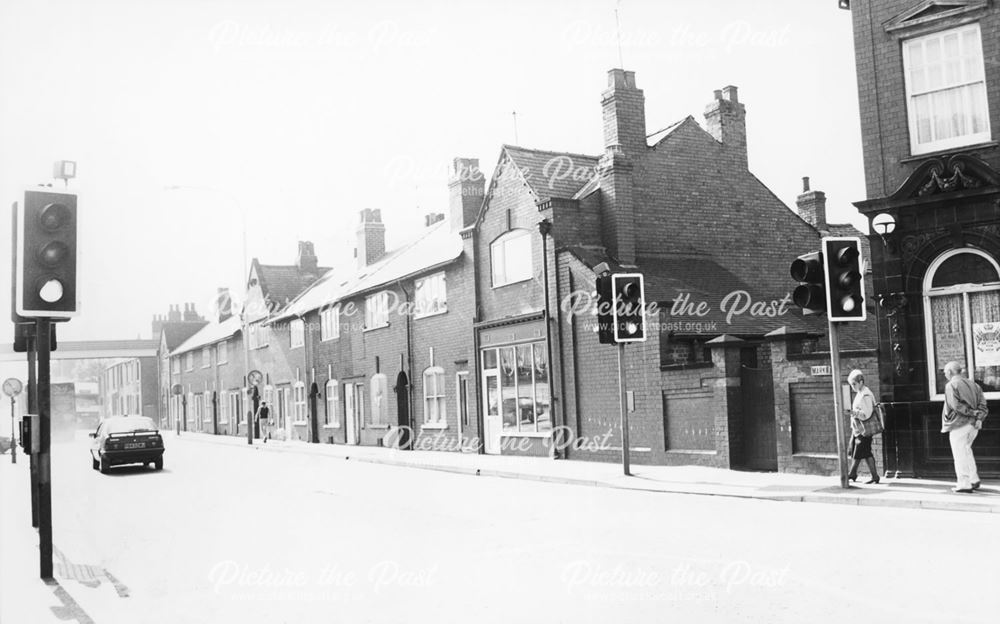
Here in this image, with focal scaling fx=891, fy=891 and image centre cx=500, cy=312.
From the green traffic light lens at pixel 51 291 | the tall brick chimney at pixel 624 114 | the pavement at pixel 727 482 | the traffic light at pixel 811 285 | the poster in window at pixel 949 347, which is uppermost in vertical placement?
the tall brick chimney at pixel 624 114

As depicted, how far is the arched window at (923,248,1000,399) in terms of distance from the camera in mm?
13844

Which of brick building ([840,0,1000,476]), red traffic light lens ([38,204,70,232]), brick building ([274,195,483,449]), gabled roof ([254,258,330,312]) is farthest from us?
gabled roof ([254,258,330,312])

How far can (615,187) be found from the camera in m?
22.1

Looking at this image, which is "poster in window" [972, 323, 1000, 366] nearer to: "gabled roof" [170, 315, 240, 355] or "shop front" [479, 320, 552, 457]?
"shop front" [479, 320, 552, 457]

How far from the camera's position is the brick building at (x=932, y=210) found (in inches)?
548

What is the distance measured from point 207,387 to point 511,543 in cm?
5128

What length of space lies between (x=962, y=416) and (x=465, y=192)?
696 inches

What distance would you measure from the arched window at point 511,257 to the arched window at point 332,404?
13.3m

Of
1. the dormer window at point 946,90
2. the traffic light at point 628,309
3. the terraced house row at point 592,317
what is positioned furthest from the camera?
the terraced house row at point 592,317

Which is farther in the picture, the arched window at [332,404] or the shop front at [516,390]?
the arched window at [332,404]

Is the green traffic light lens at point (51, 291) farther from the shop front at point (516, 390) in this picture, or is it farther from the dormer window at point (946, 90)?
the shop front at point (516, 390)

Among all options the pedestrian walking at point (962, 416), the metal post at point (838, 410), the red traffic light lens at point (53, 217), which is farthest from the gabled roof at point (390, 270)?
the red traffic light lens at point (53, 217)

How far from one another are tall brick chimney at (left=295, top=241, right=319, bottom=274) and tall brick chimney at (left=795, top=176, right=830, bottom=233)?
29484 mm

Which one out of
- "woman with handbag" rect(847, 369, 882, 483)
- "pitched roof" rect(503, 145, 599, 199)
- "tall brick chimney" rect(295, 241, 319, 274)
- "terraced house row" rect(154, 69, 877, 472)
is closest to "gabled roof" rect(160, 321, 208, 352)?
"tall brick chimney" rect(295, 241, 319, 274)
